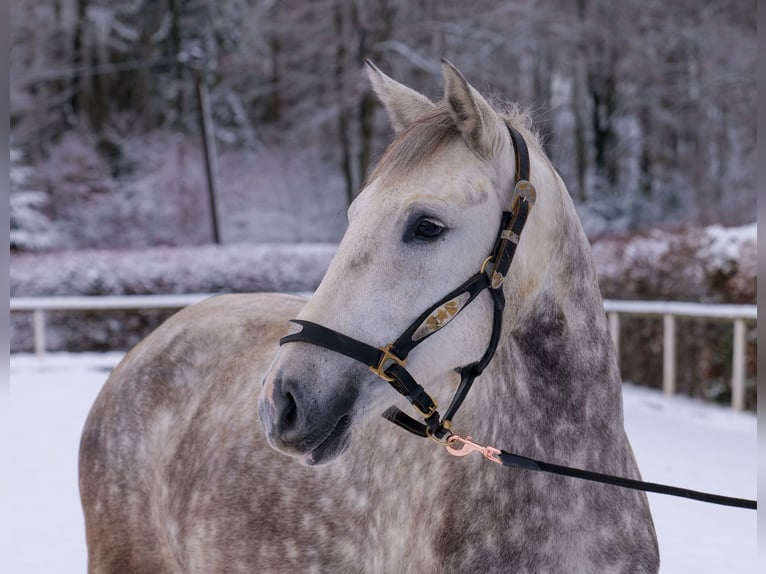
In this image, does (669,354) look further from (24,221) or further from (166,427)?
(24,221)

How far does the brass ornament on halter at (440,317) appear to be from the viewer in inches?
70.2

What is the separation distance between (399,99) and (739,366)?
6.35m

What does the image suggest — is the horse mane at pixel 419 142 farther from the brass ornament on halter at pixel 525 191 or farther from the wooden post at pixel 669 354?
the wooden post at pixel 669 354

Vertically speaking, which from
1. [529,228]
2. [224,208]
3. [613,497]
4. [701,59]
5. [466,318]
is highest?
[701,59]

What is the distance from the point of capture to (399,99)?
7.29 ft

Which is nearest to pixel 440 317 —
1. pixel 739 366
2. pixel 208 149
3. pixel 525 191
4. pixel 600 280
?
pixel 525 191

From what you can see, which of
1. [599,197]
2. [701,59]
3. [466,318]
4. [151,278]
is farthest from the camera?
[701,59]

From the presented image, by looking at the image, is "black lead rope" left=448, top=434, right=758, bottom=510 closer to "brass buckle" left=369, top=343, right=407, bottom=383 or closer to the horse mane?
"brass buckle" left=369, top=343, right=407, bottom=383

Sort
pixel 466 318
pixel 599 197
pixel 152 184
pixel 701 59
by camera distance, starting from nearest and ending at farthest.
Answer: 1. pixel 466 318
2. pixel 599 197
3. pixel 701 59
4. pixel 152 184

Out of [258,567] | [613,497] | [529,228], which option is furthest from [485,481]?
[258,567]

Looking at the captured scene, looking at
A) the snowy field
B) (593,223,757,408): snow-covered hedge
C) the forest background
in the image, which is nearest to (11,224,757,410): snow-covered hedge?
(593,223,757,408): snow-covered hedge

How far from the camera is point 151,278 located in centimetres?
1316

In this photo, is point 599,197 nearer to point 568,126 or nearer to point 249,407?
point 568,126

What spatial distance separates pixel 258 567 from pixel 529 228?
4.40 feet
